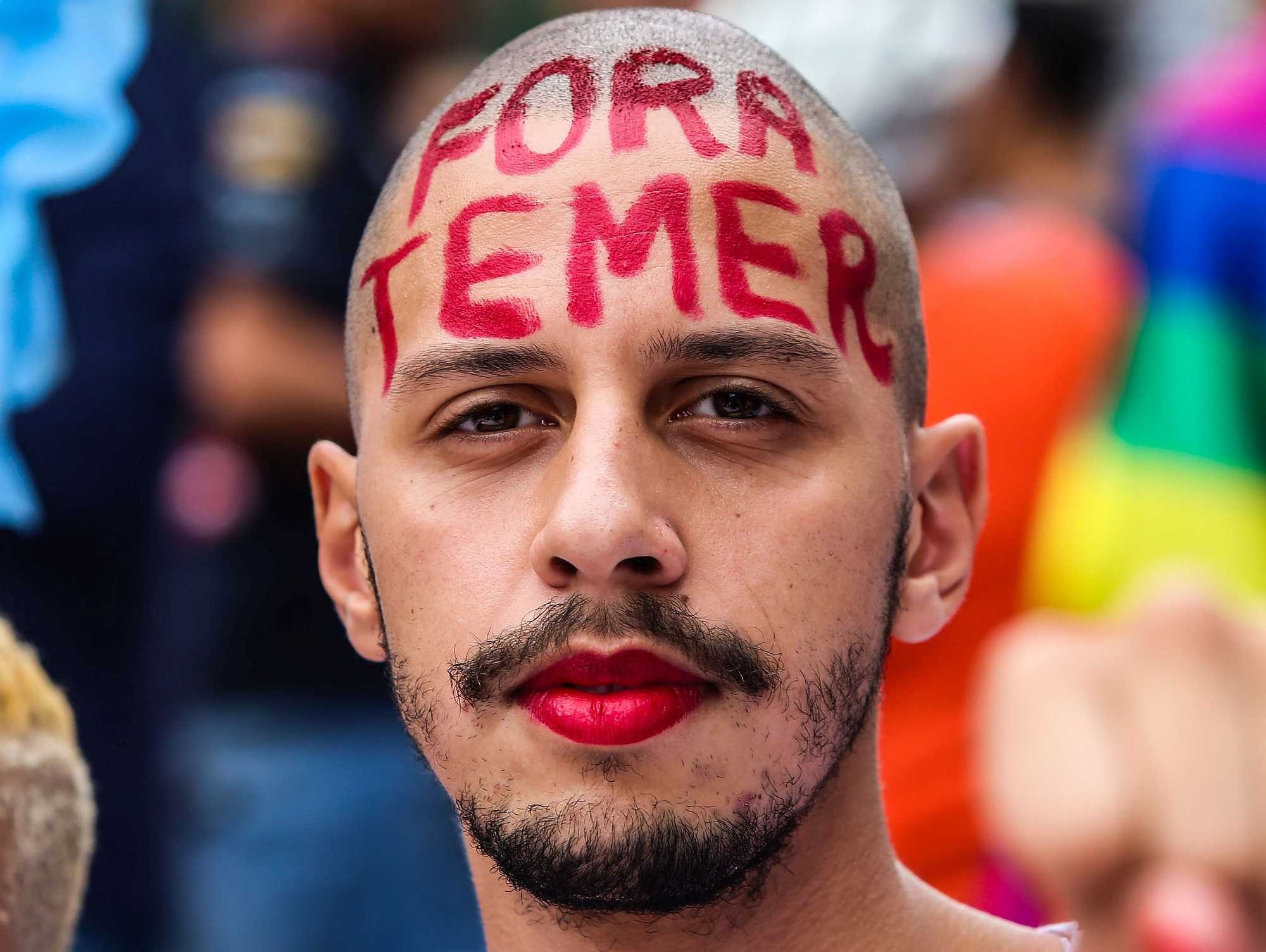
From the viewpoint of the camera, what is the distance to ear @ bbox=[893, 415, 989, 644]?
241 cm

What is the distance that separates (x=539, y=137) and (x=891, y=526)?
656mm

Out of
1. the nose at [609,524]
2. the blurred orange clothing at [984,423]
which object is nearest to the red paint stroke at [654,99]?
the nose at [609,524]

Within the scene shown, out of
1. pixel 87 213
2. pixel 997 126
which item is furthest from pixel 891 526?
pixel 997 126

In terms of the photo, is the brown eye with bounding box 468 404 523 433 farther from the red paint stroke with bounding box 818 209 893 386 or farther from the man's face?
the red paint stroke with bounding box 818 209 893 386

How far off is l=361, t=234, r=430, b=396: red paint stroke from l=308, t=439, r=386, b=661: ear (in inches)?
7.9

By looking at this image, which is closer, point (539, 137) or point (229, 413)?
point (539, 137)

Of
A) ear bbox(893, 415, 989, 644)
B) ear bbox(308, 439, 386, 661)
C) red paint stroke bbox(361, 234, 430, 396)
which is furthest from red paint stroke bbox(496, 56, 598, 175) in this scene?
ear bbox(893, 415, 989, 644)

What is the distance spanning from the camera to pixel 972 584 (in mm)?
4094

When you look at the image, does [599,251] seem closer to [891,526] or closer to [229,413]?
[891,526]

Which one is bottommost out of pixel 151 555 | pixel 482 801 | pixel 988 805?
pixel 151 555

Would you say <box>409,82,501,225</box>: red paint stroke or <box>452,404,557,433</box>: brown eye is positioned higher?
<box>409,82,501,225</box>: red paint stroke

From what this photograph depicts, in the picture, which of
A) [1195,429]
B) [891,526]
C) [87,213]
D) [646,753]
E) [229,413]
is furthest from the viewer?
[229,413]

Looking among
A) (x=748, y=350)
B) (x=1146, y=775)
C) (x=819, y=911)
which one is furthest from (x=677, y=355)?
(x=1146, y=775)

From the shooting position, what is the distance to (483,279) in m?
2.28
